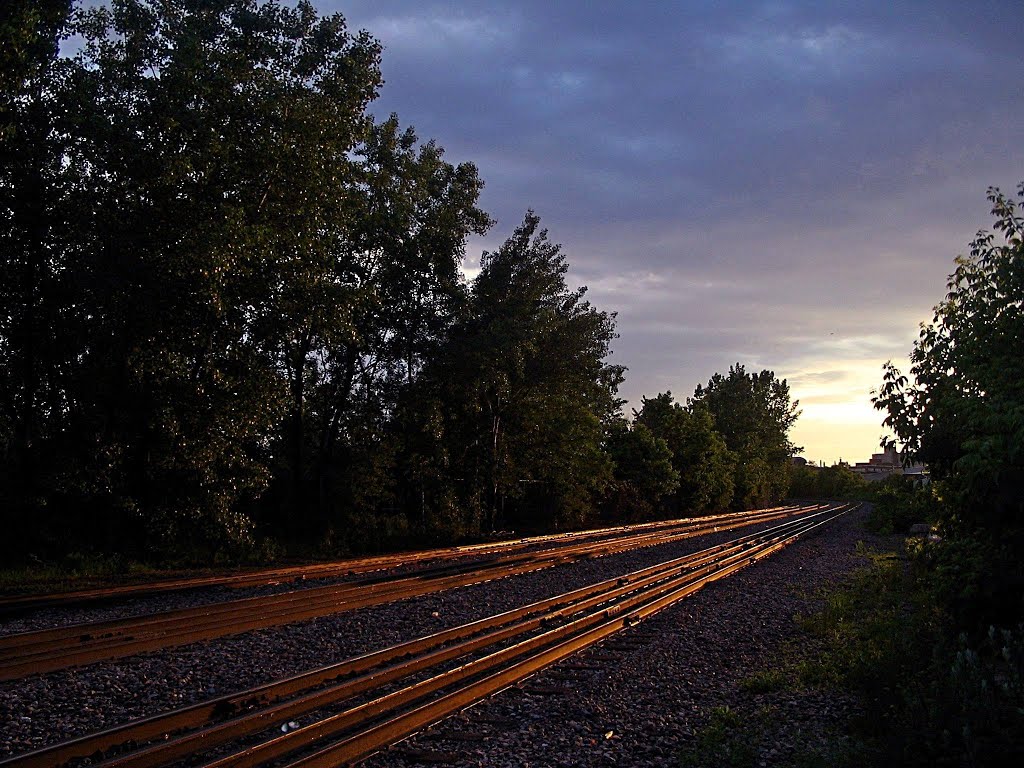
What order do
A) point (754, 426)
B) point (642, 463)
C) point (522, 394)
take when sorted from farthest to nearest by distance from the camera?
point (754, 426)
point (642, 463)
point (522, 394)

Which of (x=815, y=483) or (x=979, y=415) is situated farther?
(x=815, y=483)

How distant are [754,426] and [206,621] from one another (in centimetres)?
10020

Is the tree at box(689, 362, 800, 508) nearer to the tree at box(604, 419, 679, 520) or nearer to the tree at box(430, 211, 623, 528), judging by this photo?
the tree at box(604, 419, 679, 520)

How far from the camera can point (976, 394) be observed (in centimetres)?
845

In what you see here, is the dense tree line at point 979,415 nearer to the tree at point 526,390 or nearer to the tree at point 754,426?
the tree at point 526,390

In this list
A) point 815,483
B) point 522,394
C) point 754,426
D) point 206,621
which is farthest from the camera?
point 815,483

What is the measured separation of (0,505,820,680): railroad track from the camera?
919cm

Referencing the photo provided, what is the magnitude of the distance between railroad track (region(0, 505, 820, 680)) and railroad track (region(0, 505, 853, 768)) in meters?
2.83

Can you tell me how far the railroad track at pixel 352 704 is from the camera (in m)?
6.04

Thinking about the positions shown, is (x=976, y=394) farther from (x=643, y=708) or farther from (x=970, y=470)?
(x=643, y=708)

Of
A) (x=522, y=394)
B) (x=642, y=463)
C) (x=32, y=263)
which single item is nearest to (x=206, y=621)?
(x=32, y=263)

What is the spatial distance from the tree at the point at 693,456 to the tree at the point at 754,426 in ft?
35.9

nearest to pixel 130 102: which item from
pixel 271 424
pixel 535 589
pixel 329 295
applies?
pixel 329 295

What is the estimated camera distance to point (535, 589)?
1612 cm
